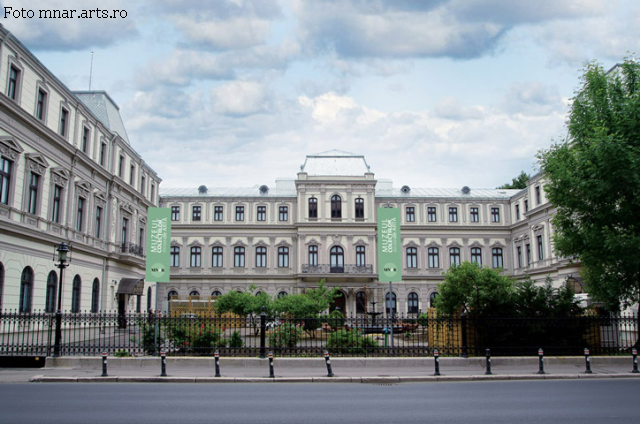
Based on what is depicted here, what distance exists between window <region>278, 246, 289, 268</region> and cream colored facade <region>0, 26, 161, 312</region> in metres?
19.9

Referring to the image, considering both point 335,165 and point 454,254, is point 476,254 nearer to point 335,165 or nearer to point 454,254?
point 454,254

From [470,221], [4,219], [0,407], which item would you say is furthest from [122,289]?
[470,221]

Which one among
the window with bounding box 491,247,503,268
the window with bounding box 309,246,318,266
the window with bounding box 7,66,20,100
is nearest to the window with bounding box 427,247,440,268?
the window with bounding box 491,247,503,268

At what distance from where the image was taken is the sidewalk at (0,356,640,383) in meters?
15.6

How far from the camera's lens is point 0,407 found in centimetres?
1085

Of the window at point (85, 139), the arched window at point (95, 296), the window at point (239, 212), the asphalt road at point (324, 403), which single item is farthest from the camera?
the window at point (239, 212)

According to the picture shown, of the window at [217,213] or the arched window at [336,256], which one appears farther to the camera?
the window at [217,213]

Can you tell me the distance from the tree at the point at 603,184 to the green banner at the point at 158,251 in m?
16.4

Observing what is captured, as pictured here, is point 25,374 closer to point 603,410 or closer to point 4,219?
point 4,219

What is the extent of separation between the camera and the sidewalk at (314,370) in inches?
615

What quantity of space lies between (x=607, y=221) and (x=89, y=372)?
20358 millimetres

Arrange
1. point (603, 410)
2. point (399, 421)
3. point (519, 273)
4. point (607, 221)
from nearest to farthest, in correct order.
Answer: point (399, 421), point (603, 410), point (607, 221), point (519, 273)

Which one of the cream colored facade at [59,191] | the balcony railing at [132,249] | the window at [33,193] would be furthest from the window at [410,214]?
the window at [33,193]

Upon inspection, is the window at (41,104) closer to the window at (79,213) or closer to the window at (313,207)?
the window at (79,213)
